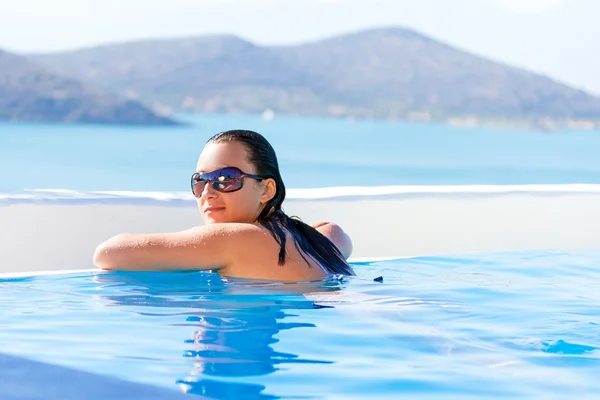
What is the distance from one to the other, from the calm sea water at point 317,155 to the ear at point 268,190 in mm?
13804

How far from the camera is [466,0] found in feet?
169

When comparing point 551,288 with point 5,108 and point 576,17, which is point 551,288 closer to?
point 5,108

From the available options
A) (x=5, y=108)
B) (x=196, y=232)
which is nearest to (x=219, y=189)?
(x=196, y=232)

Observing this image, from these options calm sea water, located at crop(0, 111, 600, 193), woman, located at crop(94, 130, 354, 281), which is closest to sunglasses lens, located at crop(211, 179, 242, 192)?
woman, located at crop(94, 130, 354, 281)

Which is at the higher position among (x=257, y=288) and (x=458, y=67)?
(x=458, y=67)

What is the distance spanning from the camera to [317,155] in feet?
89.6

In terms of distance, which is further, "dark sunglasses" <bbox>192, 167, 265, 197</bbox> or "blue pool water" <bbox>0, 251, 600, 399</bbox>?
"dark sunglasses" <bbox>192, 167, 265, 197</bbox>

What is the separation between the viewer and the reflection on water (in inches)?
62.5

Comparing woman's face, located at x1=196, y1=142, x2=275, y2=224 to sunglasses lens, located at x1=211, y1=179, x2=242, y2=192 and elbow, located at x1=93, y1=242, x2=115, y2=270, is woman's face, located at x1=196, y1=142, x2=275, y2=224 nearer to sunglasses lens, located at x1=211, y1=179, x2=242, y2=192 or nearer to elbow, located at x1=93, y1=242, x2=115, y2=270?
sunglasses lens, located at x1=211, y1=179, x2=242, y2=192

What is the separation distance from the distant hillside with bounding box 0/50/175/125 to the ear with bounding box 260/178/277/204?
40.3 metres

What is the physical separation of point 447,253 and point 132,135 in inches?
1365

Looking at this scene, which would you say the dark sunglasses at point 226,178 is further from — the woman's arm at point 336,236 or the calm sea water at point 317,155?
the calm sea water at point 317,155

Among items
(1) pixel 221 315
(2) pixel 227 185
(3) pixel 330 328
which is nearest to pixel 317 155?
(2) pixel 227 185

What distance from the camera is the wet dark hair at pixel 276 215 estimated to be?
7.64 feet
